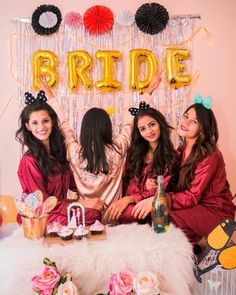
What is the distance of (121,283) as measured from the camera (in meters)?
1.78

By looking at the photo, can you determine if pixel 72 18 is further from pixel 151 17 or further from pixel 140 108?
pixel 140 108

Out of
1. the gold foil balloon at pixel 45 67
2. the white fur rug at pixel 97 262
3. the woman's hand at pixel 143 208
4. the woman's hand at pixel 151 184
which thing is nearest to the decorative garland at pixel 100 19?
the gold foil balloon at pixel 45 67

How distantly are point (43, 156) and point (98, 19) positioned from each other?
42.7 inches

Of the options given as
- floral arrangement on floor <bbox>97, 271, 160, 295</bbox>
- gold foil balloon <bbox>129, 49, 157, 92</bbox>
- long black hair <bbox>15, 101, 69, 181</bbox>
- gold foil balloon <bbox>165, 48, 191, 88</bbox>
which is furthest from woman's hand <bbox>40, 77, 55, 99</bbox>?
floral arrangement on floor <bbox>97, 271, 160, 295</bbox>

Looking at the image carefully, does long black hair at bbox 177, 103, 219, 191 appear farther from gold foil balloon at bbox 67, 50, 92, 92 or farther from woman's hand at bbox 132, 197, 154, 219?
gold foil balloon at bbox 67, 50, 92, 92

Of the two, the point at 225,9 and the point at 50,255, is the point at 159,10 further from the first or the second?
the point at 50,255

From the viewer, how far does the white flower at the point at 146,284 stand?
70.0 inches

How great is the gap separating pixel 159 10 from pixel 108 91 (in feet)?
2.29

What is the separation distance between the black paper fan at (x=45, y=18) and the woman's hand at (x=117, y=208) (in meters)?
1.38

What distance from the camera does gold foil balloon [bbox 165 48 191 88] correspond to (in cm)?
252

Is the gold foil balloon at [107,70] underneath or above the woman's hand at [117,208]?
above

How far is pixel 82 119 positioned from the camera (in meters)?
2.55

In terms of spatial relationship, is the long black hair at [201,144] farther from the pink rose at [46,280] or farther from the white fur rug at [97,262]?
the pink rose at [46,280]

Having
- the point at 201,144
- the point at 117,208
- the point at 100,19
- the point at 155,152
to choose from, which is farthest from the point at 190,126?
the point at 100,19
